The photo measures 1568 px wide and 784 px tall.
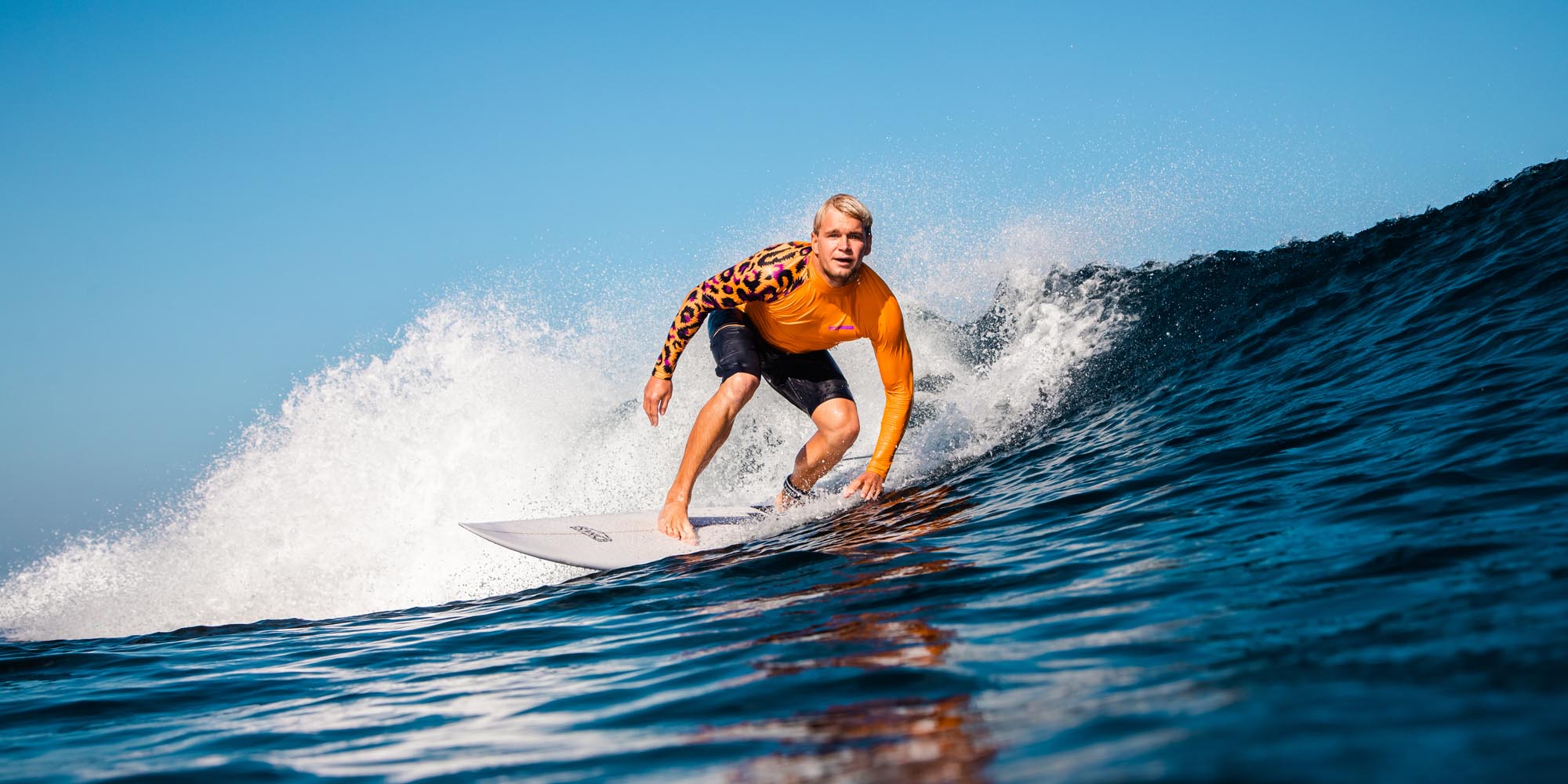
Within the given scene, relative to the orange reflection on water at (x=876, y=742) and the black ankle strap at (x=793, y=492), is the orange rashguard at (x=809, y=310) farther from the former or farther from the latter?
the orange reflection on water at (x=876, y=742)

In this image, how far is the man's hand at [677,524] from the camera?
574 centimetres

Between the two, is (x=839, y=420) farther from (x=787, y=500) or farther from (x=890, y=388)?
(x=787, y=500)

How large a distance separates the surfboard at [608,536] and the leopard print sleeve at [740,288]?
1.01 meters

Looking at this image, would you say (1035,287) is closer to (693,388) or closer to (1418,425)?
(693,388)

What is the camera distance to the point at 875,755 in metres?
1.82

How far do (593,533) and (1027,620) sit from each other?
3714mm

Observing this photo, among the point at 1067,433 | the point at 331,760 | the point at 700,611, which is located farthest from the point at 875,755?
the point at 1067,433

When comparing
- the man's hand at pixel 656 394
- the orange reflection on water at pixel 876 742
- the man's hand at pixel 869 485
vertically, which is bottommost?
the orange reflection on water at pixel 876 742

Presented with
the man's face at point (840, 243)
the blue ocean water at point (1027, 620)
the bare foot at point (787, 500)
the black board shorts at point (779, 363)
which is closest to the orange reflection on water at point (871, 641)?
the blue ocean water at point (1027, 620)

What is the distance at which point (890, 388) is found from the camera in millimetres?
5848

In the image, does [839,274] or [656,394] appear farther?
[656,394]

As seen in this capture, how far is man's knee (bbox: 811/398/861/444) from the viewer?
589cm

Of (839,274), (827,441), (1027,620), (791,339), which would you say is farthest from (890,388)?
(1027,620)

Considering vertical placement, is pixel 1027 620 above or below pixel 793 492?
below
